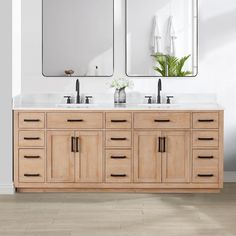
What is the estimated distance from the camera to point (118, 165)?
6.02 metres

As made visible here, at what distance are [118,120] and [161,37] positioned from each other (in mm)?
991

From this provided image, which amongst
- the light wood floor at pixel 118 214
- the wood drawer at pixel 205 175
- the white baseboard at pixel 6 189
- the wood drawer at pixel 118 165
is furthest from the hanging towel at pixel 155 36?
the white baseboard at pixel 6 189

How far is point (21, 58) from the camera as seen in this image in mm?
6566

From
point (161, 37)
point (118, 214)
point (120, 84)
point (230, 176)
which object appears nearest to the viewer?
point (118, 214)

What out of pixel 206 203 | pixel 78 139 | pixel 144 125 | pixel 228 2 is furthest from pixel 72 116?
pixel 228 2

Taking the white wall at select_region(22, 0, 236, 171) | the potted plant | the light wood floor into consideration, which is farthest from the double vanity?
the white wall at select_region(22, 0, 236, 171)

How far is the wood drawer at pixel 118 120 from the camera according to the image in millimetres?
5996

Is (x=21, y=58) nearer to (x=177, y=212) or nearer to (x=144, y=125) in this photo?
(x=144, y=125)

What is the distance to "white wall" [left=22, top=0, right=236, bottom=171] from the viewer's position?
6.53 meters

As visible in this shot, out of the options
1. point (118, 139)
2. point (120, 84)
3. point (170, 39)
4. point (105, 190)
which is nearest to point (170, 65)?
point (170, 39)

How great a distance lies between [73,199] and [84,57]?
57.1 inches

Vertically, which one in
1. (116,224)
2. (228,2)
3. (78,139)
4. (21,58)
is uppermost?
(228,2)

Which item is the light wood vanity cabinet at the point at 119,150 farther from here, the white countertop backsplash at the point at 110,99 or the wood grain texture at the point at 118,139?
the white countertop backsplash at the point at 110,99

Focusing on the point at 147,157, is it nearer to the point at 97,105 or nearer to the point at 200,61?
the point at 97,105
